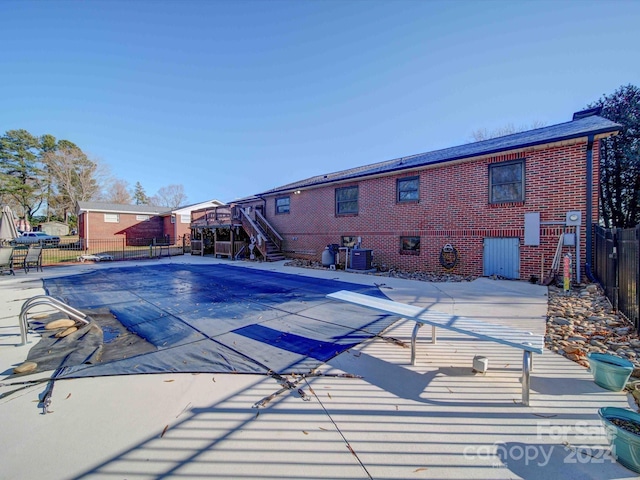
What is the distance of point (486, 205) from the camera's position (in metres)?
9.09

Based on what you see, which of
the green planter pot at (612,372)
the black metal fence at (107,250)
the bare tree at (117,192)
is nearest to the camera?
the green planter pot at (612,372)

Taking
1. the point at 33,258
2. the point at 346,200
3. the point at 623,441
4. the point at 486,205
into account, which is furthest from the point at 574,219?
the point at 33,258

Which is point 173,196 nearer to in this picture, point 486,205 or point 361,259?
point 361,259

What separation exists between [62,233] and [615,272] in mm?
53208

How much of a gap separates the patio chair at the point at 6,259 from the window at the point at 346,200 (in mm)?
13839

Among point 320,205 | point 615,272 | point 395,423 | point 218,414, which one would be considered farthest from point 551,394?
point 320,205

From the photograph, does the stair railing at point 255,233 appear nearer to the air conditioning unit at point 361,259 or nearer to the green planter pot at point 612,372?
the air conditioning unit at point 361,259

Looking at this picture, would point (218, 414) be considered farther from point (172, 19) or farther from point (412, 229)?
point (172, 19)

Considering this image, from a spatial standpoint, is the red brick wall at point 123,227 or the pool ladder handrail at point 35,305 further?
the red brick wall at point 123,227

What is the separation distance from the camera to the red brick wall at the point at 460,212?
7.79 m

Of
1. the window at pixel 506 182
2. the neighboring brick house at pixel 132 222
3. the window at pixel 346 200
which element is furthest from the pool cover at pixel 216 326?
the neighboring brick house at pixel 132 222

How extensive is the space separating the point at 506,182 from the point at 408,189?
3436mm

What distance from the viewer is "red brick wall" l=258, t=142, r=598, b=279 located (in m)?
7.79

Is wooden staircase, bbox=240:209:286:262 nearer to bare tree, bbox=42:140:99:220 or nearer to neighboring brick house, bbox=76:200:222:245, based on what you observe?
neighboring brick house, bbox=76:200:222:245
